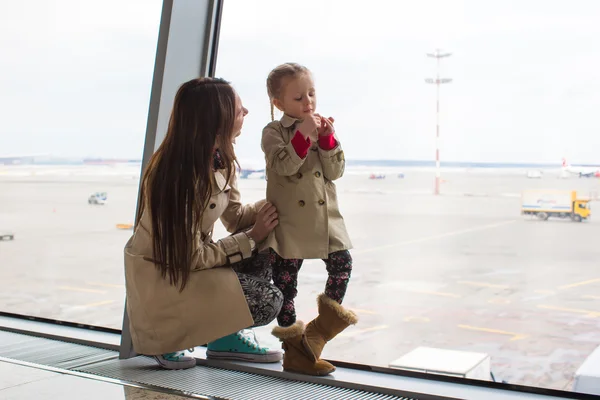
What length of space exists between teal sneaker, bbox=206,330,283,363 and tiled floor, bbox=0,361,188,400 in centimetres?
37

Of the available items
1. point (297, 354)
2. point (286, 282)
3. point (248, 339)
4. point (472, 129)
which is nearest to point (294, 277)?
point (286, 282)

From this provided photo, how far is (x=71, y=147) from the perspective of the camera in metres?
3.53

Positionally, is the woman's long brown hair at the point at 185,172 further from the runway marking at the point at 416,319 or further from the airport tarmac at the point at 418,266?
the runway marking at the point at 416,319

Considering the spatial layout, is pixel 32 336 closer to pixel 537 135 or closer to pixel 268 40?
pixel 268 40

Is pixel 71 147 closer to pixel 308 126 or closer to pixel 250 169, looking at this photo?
pixel 250 169

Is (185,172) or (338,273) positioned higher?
(185,172)

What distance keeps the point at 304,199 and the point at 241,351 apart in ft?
2.07

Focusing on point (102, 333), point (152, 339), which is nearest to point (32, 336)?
point (102, 333)

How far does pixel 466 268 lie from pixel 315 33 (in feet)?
5.01

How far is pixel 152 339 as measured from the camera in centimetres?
218

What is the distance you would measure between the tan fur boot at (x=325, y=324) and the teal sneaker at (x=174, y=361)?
0.45 meters

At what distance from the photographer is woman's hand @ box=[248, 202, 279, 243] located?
2.13 meters

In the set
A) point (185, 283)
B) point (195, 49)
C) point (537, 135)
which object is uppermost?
point (195, 49)

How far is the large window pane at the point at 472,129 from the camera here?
2.60 meters
